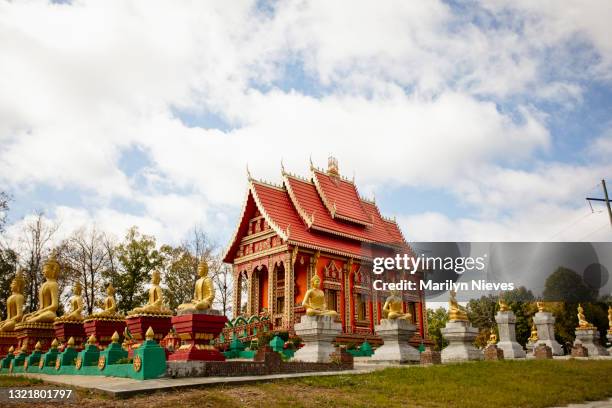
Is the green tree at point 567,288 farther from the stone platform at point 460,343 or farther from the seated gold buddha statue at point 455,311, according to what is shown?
the stone platform at point 460,343

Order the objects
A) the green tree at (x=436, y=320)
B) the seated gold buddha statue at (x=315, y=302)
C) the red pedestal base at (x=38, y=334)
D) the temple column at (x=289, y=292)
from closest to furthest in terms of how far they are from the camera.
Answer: the red pedestal base at (x=38, y=334)
the seated gold buddha statue at (x=315, y=302)
the temple column at (x=289, y=292)
the green tree at (x=436, y=320)

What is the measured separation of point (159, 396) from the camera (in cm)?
755

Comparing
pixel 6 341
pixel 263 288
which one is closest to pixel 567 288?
pixel 263 288

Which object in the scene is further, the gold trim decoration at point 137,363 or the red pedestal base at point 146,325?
the red pedestal base at point 146,325

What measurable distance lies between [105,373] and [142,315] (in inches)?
58.9

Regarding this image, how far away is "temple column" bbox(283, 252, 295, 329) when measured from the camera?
2436cm

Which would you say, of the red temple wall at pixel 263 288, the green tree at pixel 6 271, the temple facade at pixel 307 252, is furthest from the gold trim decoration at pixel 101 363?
the green tree at pixel 6 271

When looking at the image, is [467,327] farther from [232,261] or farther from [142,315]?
[232,261]

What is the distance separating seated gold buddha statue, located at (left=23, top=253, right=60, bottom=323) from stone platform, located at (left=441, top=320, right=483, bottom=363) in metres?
11.1

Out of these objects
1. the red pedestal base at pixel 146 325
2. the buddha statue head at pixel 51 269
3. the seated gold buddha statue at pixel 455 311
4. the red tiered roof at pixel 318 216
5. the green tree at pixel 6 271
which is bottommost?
the red pedestal base at pixel 146 325

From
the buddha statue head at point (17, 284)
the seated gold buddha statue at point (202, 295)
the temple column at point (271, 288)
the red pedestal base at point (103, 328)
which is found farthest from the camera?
the temple column at point (271, 288)

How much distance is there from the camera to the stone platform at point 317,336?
14.1 m

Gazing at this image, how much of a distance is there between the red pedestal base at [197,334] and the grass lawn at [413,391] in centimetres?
141

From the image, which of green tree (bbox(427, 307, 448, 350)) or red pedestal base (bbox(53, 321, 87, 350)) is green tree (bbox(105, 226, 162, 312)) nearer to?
red pedestal base (bbox(53, 321, 87, 350))
